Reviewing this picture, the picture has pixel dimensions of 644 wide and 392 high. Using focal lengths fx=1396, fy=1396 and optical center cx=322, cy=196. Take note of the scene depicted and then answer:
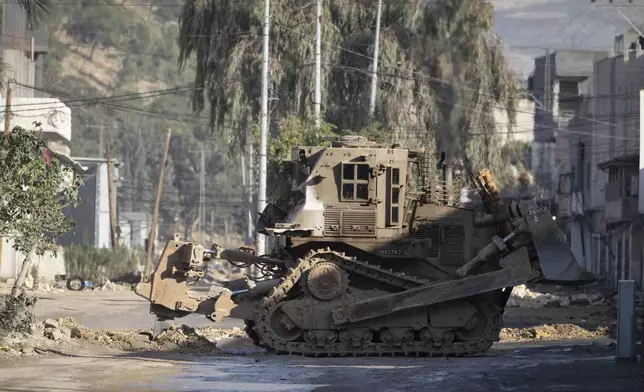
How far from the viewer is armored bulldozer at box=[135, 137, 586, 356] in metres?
22.8

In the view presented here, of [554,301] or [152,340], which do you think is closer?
[152,340]

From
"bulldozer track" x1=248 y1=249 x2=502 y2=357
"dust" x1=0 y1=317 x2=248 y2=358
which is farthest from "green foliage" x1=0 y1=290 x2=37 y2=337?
"bulldozer track" x1=248 y1=249 x2=502 y2=357

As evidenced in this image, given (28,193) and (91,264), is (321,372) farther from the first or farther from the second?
(91,264)

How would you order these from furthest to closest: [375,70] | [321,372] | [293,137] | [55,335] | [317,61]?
1. [375,70]
2. [317,61]
3. [293,137]
4. [55,335]
5. [321,372]

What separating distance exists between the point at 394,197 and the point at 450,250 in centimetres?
133

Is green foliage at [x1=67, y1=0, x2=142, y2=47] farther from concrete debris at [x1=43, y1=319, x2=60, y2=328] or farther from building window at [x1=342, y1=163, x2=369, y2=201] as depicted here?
building window at [x1=342, y1=163, x2=369, y2=201]

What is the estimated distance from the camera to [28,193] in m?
22.2

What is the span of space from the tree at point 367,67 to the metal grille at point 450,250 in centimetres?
2332

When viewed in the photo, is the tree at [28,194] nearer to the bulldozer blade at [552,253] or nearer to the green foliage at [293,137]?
the bulldozer blade at [552,253]

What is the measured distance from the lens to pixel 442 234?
23938 mm

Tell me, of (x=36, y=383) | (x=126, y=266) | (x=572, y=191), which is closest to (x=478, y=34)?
(x=572, y=191)

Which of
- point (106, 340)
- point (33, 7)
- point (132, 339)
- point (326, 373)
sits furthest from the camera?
point (132, 339)

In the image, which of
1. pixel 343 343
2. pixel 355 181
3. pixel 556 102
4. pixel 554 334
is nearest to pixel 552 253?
pixel 355 181

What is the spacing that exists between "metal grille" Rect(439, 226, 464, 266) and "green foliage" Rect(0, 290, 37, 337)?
22.6 feet
